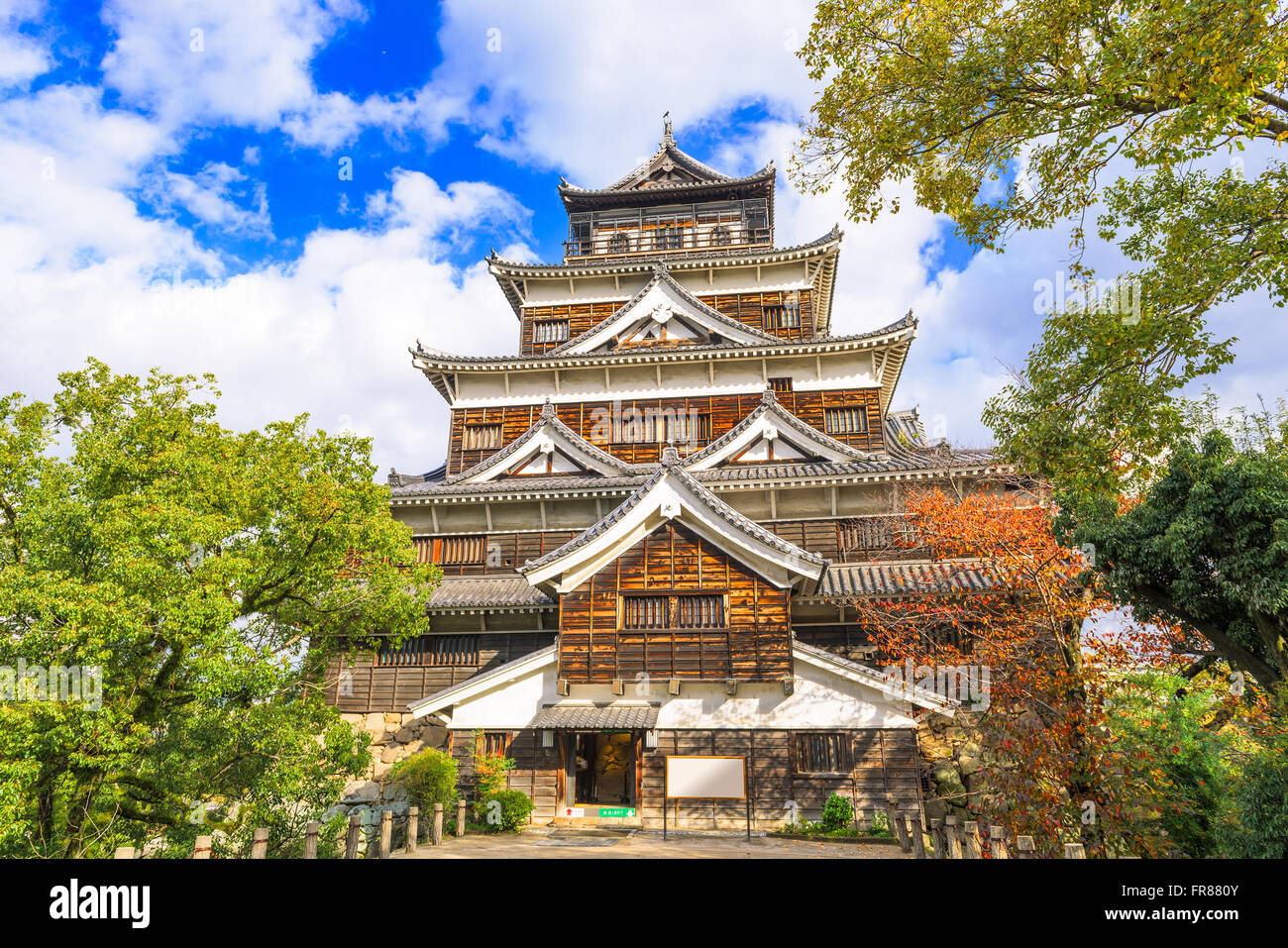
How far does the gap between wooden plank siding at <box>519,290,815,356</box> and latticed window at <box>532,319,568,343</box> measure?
0.14 meters

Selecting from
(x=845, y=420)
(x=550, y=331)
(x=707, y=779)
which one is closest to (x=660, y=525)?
(x=707, y=779)

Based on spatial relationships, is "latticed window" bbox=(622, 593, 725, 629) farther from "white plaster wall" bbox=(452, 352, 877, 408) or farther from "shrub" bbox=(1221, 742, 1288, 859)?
Answer: "white plaster wall" bbox=(452, 352, 877, 408)

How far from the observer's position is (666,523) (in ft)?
59.2

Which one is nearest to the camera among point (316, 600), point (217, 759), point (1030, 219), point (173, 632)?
point (1030, 219)

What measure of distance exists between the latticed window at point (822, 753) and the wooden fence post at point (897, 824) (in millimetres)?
1096

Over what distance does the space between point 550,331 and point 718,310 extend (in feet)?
23.2

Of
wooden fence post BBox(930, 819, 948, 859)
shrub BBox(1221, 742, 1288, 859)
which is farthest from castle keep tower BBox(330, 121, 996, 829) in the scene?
shrub BBox(1221, 742, 1288, 859)

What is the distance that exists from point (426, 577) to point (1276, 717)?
47.8ft

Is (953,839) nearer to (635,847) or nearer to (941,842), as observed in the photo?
(941,842)

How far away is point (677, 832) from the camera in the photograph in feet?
53.1

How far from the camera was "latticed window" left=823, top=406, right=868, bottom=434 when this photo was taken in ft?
82.6

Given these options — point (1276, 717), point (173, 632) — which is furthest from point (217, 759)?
point (1276, 717)

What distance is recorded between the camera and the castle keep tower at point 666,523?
16.9 metres

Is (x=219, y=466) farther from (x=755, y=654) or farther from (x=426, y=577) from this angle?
(x=755, y=654)
